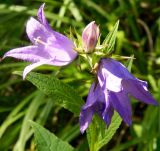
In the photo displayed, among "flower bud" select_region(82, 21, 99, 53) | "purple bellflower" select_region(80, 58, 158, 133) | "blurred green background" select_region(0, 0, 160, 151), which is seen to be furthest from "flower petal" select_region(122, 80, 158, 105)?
"blurred green background" select_region(0, 0, 160, 151)

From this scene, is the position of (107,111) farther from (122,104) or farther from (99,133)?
(99,133)

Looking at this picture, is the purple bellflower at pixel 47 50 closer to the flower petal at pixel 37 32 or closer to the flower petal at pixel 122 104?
the flower petal at pixel 37 32

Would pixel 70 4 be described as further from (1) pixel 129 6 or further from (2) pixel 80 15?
(1) pixel 129 6

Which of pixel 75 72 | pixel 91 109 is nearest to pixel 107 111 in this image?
pixel 91 109

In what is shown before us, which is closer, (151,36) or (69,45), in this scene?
(69,45)

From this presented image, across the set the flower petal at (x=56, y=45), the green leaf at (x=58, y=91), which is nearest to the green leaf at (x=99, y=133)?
the green leaf at (x=58, y=91)

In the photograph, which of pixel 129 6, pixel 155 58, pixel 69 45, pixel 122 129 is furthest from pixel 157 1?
pixel 69 45
